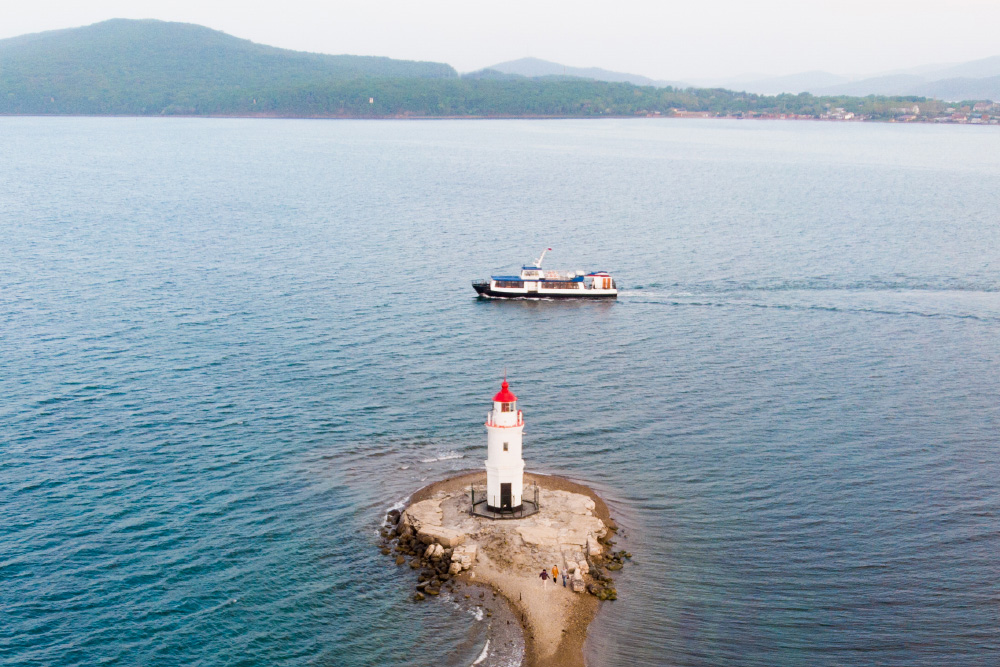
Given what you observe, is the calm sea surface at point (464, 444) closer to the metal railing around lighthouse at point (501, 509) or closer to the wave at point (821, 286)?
the wave at point (821, 286)

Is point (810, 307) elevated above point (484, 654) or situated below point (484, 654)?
below

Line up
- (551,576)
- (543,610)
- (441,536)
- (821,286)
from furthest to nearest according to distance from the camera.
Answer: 1. (821,286)
2. (441,536)
3. (551,576)
4. (543,610)

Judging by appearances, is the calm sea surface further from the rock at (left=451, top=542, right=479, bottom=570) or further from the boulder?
the boulder

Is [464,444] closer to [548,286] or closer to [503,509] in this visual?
→ [503,509]

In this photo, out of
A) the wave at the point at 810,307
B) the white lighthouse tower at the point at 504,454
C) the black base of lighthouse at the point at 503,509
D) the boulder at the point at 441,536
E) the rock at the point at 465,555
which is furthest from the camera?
the wave at the point at 810,307

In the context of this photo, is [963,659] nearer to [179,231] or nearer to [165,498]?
[165,498]

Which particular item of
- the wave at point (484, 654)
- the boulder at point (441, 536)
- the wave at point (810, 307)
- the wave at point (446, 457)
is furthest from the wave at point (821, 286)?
the wave at point (484, 654)

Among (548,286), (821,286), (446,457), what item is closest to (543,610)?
(446,457)

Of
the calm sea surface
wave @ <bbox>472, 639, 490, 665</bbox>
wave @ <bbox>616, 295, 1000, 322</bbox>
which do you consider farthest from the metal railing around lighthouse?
wave @ <bbox>616, 295, 1000, 322</bbox>
